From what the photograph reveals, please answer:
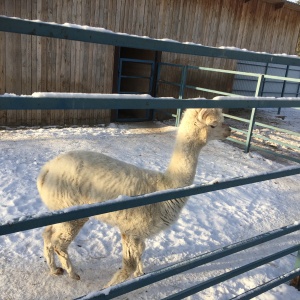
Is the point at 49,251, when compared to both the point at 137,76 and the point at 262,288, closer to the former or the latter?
the point at 262,288

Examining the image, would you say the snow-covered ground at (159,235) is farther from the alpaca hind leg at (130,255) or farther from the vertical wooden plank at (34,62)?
the vertical wooden plank at (34,62)

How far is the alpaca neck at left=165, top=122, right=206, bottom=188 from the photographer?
2582mm

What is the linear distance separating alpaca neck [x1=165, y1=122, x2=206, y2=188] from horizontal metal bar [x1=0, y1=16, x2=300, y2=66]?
3.56ft

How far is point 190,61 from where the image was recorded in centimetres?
957

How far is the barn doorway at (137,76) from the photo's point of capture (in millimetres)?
8141

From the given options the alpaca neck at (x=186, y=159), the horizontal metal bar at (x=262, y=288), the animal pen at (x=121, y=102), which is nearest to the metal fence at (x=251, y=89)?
the alpaca neck at (x=186, y=159)

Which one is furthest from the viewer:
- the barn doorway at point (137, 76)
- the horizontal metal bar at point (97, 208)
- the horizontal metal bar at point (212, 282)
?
the barn doorway at point (137, 76)

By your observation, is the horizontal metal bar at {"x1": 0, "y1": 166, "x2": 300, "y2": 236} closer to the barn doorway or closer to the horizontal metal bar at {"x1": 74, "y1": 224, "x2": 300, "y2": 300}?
the horizontal metal bar at {"x1": 74, "y1": 224, "x2": 300, "y2": 300}

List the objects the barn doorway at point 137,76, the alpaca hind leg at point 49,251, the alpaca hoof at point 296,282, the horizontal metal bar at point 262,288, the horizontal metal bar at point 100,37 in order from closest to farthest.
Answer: the horizontal metal bar at point 100,37 < the horizontal metal bar at point 262,288 < the alpaca hind leg at point 49,251 < the alpaca hoof at point 296,282 < the barn doorway at point 137,76

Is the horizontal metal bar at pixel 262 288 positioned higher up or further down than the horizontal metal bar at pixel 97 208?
further down

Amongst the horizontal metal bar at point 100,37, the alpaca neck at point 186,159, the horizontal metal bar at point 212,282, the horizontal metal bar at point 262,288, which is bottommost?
the horizontal metal bar at point 262,288

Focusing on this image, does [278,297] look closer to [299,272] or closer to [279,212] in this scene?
[299,272]

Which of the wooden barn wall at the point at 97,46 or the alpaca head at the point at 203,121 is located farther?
the wooden barn wall at the point at 97,46

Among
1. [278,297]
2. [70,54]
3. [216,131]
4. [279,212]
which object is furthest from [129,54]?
[278,297]
